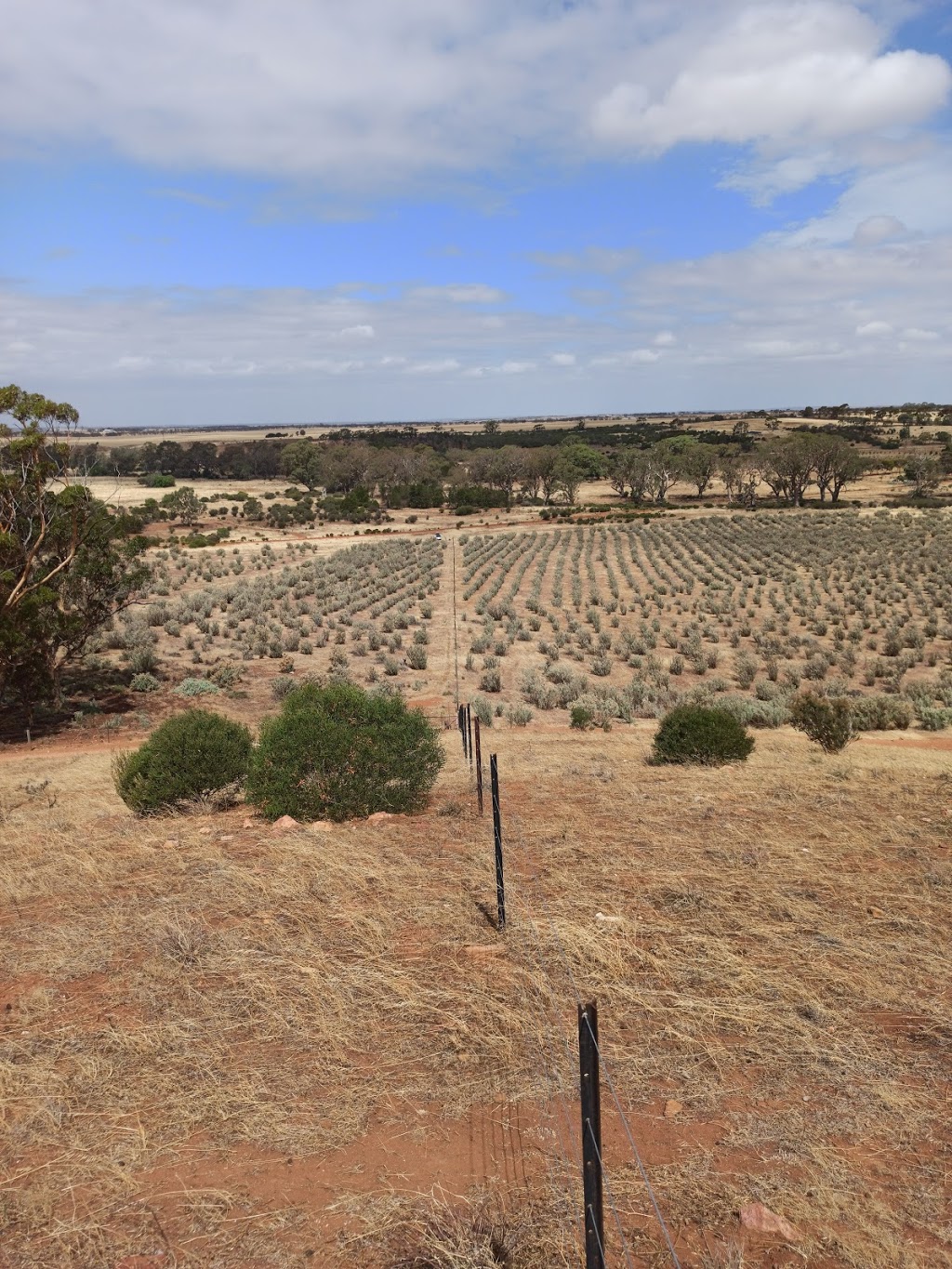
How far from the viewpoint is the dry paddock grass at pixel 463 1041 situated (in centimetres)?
370

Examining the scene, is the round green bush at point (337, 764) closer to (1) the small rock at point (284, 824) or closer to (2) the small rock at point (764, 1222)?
(1) the small rock at point (284, 824)

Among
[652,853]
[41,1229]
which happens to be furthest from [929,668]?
[41,1229]

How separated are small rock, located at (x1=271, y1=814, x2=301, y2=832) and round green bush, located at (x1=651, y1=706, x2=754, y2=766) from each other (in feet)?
19.8

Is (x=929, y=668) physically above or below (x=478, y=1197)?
below

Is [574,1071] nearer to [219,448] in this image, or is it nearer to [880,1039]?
[880,1039]

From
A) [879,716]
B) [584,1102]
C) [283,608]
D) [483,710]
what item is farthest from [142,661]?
[584,1102]

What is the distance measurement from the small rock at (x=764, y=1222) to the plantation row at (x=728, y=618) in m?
15.4

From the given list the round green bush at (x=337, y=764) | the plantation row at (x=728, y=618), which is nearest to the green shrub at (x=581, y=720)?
the plantation row at (x=728, y=618)

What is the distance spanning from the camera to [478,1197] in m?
3.81

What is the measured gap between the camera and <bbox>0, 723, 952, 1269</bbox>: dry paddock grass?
370 centimetres

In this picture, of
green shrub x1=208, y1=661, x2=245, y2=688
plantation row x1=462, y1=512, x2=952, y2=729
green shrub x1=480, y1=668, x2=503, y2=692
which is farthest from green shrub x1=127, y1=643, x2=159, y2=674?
green shrub x1=480, y1=668, x2=503, y2=692

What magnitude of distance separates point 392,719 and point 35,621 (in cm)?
1094

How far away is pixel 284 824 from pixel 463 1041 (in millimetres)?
4890

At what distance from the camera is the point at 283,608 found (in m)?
32.7
